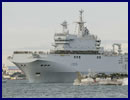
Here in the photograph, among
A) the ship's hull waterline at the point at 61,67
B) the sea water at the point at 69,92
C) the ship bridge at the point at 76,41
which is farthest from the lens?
the ship bridge at the point at 76,41

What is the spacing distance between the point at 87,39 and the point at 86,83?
1402 centimetres

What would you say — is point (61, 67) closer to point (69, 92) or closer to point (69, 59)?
point (69, 59)

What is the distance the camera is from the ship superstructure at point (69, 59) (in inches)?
3228

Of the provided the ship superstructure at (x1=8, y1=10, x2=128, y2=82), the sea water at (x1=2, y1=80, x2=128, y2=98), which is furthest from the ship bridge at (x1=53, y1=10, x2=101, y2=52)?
the sea water at (x1=2, y1=80, x2=128, y2=98)

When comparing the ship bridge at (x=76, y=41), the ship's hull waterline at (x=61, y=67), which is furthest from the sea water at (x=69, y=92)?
the ship bridge at (x=76, y=41)

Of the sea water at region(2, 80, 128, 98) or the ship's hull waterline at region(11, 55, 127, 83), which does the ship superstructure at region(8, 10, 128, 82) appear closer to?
the ship's hull waterline at region(11, 55, 127, 83)

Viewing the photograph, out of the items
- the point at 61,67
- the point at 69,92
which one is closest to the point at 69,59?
the point at 61,67

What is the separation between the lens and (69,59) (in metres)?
84.5

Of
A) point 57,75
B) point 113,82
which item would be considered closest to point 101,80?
point 113,82

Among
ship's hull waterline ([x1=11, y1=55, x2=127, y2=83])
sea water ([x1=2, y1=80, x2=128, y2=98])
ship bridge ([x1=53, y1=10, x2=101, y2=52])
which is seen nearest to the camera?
sea water ([x1=2, y1=80, x2=128, y2=98])

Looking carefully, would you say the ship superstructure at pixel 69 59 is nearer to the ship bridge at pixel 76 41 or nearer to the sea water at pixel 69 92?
the ship bridge at pixel 76 41

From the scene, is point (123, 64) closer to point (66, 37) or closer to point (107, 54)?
point (107, 54)

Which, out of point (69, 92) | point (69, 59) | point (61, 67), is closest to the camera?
point (69, 92)

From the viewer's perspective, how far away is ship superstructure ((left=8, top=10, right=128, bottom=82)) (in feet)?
269
